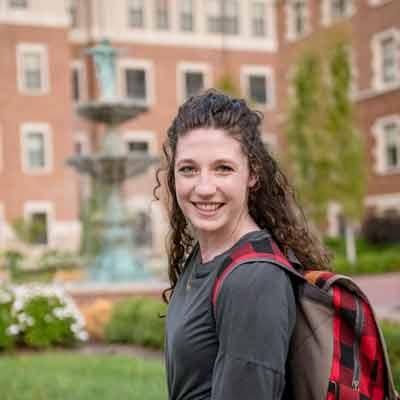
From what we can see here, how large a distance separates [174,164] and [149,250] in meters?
30.7

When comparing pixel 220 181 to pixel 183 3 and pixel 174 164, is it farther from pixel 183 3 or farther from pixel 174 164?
pixel 183 3

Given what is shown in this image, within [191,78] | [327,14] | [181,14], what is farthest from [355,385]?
[181,14]

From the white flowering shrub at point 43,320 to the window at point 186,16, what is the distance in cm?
2724

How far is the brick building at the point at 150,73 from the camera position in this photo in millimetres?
26297

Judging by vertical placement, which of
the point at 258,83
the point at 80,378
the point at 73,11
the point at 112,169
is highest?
the point at 73,11

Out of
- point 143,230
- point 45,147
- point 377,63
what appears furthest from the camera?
point 143,230

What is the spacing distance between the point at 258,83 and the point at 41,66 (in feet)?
37.0

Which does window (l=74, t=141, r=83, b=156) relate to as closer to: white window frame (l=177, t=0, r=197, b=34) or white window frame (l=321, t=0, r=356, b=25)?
white window frame (l=177, t=0, r=197, b=34)

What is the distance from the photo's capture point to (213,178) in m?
1.95

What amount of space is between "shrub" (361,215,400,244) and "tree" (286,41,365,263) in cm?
229

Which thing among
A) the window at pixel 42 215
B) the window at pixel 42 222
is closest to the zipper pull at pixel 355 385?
the window at pixel 42 222

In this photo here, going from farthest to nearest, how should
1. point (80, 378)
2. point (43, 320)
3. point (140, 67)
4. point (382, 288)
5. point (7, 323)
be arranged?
1. point (140, 67)
2. point (382, 288)
3. point (43, 320)
4. point (7, 323)
5. point (80, 378)

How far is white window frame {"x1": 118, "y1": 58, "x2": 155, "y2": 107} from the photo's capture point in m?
33.4

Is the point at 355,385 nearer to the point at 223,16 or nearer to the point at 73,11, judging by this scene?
the point at 73,11
